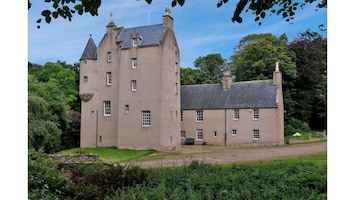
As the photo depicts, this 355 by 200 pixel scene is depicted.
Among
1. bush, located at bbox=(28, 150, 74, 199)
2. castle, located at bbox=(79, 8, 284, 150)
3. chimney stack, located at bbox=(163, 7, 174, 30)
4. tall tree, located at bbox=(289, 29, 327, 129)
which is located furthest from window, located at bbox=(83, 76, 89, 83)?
tall tree, located at bbox=(289, 29, 327, 129)

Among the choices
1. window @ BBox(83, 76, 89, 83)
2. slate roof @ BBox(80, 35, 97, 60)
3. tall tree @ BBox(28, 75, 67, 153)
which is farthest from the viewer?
slate roof @ BBox(80, 35, 97, 60)

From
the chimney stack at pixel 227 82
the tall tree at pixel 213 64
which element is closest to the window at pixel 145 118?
the chimney stack at pixel 227 82

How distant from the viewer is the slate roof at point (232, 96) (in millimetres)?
25609

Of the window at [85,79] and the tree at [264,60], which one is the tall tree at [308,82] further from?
the window at [85,79]

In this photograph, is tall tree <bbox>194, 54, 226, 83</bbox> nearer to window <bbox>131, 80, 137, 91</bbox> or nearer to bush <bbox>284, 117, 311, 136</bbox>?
bush <bbox>284, 117, 311, 136</bbox>

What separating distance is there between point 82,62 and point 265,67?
17972mm

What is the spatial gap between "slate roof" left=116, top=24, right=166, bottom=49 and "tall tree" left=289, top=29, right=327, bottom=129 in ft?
54.5

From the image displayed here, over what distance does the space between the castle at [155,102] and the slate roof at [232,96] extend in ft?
0.26

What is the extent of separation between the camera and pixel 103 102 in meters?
23.4

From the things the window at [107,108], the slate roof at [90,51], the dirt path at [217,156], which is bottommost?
the dirt path at [217,156]

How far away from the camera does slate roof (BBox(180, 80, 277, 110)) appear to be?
25.6 m
